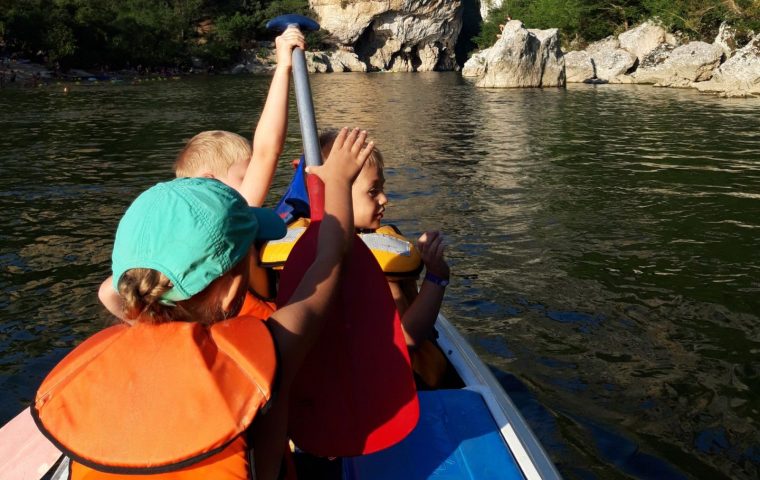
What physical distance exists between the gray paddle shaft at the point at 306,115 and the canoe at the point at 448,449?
2.76ft

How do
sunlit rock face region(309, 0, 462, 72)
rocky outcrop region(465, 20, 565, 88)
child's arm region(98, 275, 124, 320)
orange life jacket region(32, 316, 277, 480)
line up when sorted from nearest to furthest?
orange life jacket region(32, 316, 277, 480), child's arm region(98, 275, 124, 320), rocky outcrop region(465, 20, 565, 88), sunlit rock face region(309, 0, 462, 72)

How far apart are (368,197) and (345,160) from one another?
0.87 metres

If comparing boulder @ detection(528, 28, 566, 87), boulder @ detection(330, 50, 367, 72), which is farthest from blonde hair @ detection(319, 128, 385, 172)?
boulder @ detection(330, 50, 367, 72)

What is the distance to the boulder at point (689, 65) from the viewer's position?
24.9 m

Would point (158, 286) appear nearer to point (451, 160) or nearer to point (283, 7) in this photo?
point (451, 160)

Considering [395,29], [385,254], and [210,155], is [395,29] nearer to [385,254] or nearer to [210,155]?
[210,155]

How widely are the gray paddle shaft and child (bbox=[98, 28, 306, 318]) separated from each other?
27cm

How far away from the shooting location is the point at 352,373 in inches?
70.5

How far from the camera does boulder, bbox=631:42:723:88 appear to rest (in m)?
24.9

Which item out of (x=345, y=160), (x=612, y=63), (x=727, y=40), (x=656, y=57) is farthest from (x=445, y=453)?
(x=656, y=57)

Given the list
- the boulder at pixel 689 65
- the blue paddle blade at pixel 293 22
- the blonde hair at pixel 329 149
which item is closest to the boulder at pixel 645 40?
the boulder at pixel 689 65

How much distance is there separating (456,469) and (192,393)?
0.94 meters

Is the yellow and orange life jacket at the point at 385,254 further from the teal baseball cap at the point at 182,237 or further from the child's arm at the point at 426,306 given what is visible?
the teal baseball cap at the point at 182,237

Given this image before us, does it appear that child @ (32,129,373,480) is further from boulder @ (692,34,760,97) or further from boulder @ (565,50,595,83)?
boulder @ (565,50,595,83)
